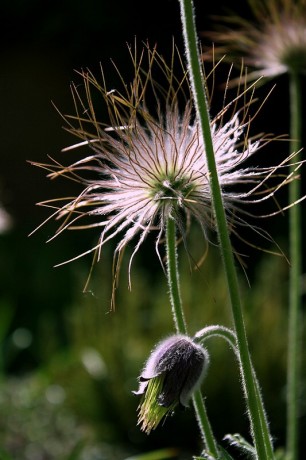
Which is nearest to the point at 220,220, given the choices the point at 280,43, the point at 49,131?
the point at 280,43

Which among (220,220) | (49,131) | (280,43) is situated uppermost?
(49,131)

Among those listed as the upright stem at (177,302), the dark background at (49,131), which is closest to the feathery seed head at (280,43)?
the upright stem at (177,302)

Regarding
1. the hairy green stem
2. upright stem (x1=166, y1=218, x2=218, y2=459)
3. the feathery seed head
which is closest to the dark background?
the feathery seed head

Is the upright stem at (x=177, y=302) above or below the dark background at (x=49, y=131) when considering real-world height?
below

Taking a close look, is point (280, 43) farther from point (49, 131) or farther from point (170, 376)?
point (49, 131)

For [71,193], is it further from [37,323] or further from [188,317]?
[188,317]

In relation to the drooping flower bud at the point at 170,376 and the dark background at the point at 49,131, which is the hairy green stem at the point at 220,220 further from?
the dark background at the point at 49,131

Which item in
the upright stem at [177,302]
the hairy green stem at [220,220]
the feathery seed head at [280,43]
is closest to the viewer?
the hairy green stem at [220,220]

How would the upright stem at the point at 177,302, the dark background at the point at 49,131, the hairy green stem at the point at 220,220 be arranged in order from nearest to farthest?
the hairy green stem at the point at 220,220 → the upright stem at the point at 177,302 → the dark background at the point at 49,131
